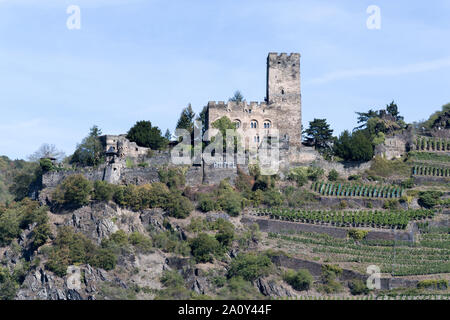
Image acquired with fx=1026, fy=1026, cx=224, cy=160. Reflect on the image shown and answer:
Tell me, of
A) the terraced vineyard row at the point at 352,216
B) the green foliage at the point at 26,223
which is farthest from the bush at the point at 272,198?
the green foliage at the point at 26,223

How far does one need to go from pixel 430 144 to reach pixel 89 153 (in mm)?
25336

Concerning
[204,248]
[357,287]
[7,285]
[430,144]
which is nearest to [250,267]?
[204,248]

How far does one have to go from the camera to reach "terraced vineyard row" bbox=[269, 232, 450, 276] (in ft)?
200

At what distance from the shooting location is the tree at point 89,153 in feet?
236

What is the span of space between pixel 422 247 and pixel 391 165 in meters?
10.5

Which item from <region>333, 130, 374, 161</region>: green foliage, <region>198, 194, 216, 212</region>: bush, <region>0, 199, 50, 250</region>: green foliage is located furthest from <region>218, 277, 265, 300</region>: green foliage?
<region>333, 130, 374, 161</region>: green foliage

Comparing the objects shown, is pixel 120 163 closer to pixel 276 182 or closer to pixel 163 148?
pixel 163 148

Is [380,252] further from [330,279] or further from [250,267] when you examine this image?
[250,267]

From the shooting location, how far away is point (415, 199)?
227ft

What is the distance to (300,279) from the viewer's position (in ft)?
194

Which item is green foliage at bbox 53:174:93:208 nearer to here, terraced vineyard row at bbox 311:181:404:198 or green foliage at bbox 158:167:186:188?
green foliage at bbox 158:167:186:188

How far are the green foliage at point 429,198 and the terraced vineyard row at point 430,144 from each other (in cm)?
749

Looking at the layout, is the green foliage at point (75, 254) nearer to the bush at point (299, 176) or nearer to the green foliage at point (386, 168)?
the bush at point (299, 176)

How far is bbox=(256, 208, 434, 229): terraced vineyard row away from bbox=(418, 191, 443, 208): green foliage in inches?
47.2
